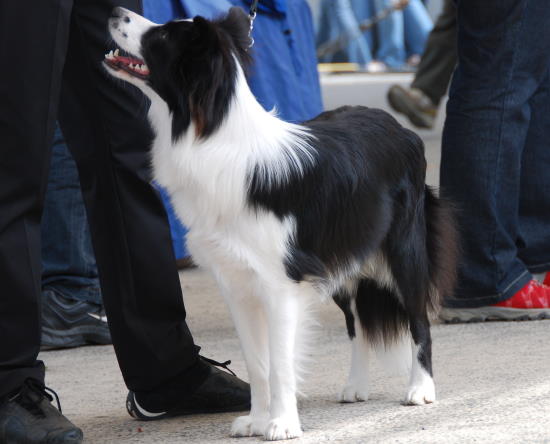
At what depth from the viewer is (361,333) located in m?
3.33

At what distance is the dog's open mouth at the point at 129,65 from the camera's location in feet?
9.21

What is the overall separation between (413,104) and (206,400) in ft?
20.1

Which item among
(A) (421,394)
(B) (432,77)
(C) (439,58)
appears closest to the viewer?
(A) (421,394)

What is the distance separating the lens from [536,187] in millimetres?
4512

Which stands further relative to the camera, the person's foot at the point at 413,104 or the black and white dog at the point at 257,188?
the person's foot at the point at 413,104

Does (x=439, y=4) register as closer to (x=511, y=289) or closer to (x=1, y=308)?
(x=511, y=289)

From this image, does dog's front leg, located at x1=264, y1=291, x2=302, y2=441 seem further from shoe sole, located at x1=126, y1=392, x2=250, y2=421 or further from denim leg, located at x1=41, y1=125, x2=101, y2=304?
denim leg, located at x1=41, y1=125, x2=101, y2=304

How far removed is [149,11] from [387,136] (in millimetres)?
1791

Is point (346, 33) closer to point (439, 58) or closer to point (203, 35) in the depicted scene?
point (439, 58)

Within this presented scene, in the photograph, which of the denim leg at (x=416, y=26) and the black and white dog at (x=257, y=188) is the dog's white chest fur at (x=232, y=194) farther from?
the denim leg at (x=416, y=26)

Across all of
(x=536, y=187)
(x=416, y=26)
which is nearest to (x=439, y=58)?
(x=536, y=187)

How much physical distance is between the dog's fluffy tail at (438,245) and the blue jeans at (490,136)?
2.48 ft

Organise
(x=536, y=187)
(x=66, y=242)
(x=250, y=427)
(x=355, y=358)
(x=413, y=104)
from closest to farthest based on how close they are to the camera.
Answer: (x=250, y=427) → (x=355, y=358) → (x=66, y=242) → (x=536, y=187) → (x=413, y=104)

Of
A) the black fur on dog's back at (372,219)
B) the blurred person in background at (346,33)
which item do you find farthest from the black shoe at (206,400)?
the blurred person in background at (346,33)
